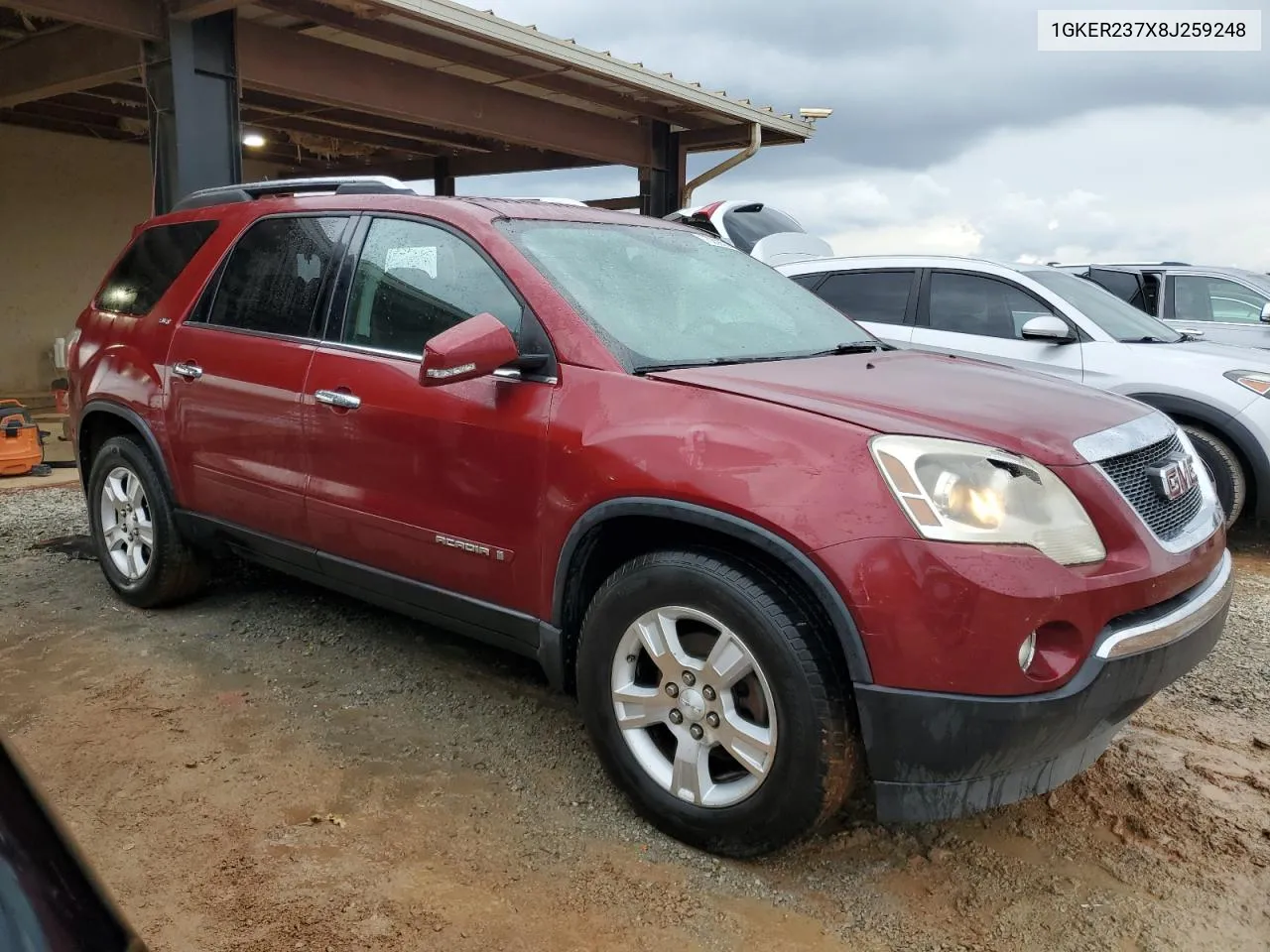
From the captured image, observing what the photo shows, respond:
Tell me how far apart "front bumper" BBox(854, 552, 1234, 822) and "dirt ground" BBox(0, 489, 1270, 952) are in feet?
1.11

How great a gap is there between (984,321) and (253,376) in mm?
→ 4874

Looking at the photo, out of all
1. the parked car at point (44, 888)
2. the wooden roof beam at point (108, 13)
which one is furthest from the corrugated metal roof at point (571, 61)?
the parked car at point (44, 888)

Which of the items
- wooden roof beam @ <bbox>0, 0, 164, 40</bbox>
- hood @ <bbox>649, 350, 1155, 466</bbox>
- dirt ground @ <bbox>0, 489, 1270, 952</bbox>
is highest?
wooden roof beam @ <bbox>0, 0, 164, 40</bbox>

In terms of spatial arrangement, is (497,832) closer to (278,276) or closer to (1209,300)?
(278,276)

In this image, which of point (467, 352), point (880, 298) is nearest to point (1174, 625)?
point (467, 352)

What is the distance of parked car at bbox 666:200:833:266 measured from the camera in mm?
8203

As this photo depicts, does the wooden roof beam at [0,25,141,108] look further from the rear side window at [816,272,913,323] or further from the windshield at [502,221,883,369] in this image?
the windshield at [502,221,883,369]

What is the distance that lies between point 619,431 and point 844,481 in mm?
671

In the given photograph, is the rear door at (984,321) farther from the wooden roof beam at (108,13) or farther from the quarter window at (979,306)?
the wooden roof beam at (108,13)

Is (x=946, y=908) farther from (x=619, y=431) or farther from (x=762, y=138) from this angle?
(x=762, y=138)

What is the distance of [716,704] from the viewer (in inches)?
100

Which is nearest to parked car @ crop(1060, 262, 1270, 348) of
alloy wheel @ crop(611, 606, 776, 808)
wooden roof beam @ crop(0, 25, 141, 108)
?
alloy wheel @ crop(611, 606, 776, 808)

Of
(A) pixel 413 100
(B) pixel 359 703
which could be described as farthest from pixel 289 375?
(A) pixel 413 100

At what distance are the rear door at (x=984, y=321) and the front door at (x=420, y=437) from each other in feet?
13.2
